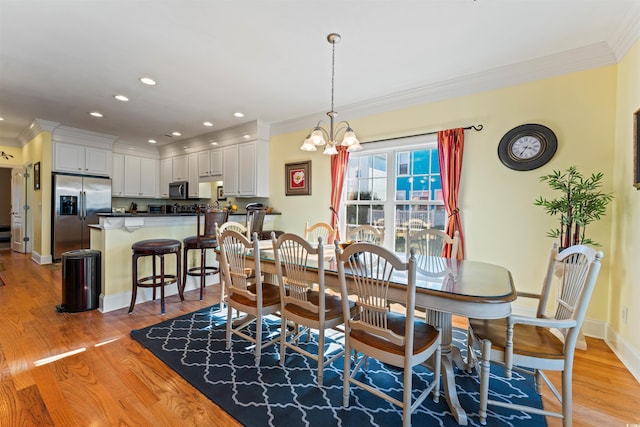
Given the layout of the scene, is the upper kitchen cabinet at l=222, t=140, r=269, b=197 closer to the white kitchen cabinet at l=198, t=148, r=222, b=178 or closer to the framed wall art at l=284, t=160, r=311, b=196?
the white kitchen cabinet at l=198, t=148, r=222, b=178

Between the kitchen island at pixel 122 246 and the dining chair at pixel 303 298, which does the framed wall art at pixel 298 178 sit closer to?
the kitchen island at pixel 122 246

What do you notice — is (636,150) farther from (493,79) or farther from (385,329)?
(385,329)

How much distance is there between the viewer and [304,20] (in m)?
2.25

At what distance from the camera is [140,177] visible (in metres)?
6.89

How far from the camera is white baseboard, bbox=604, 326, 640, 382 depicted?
2057 millimetres

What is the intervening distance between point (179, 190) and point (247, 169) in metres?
2.29

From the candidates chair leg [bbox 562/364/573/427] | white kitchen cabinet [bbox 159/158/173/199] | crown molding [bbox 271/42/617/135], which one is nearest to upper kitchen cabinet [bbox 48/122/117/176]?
white kitchen cabinet [bbox 159/158/173/199]

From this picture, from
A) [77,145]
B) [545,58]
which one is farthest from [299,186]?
[77,145]

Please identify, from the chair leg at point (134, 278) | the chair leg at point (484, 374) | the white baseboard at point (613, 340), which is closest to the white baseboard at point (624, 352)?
the white baseboard at point (613, 340)

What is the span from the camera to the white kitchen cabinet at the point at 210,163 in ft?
18.4

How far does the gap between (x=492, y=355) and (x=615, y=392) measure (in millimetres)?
1197

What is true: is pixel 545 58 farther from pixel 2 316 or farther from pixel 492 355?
pixel 2 316

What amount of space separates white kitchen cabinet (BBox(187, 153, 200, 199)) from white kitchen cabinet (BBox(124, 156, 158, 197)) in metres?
1.51

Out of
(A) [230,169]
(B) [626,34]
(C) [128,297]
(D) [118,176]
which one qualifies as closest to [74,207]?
(D) [118,176]
